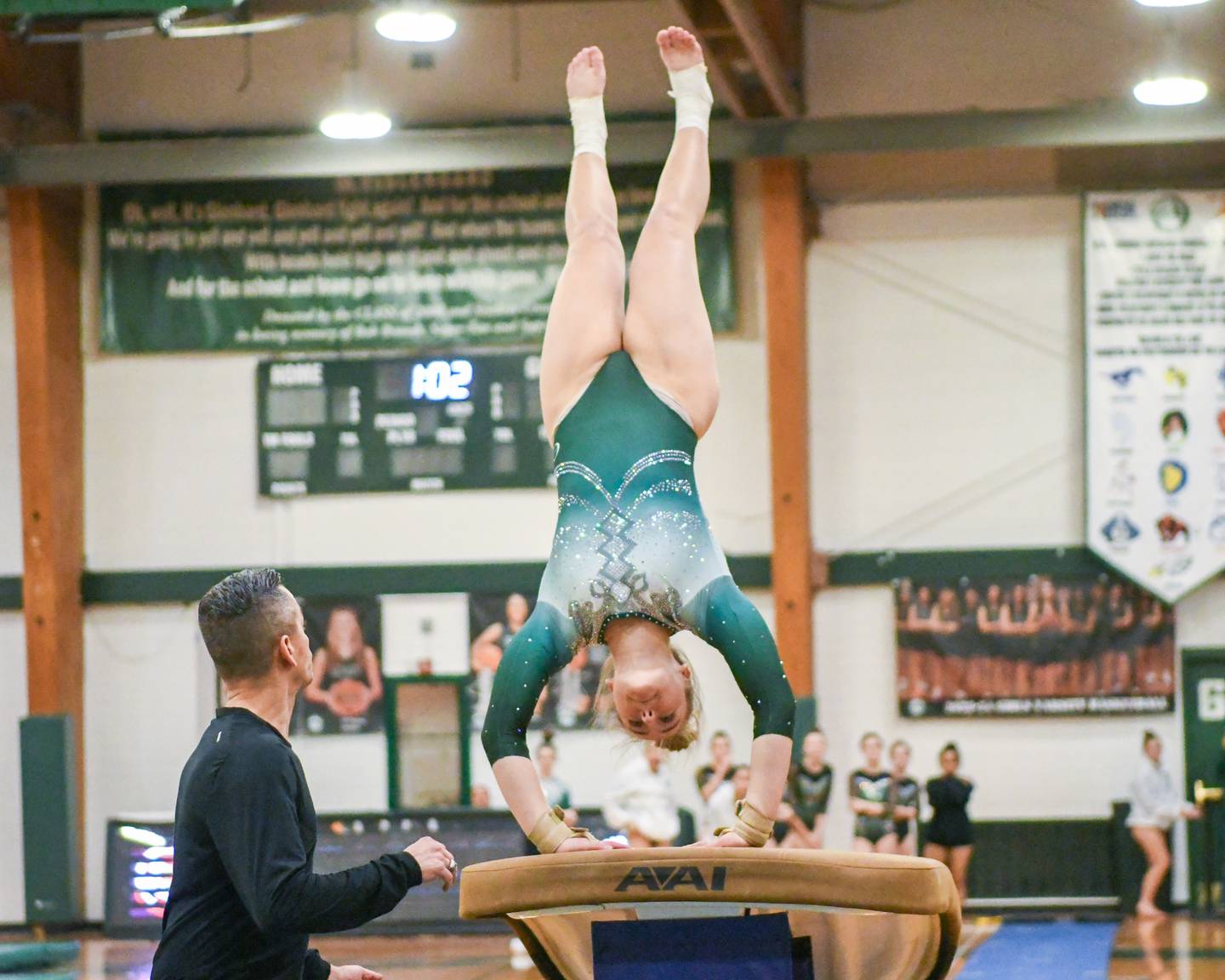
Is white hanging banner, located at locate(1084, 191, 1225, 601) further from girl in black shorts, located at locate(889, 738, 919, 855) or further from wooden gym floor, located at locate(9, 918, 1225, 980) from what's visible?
wooden gym floor, located at locate(9, 918, 1225, 980)

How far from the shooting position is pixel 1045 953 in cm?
1111

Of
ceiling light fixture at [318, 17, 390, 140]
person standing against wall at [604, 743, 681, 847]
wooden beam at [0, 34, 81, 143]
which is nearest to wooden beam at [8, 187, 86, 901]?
wooden beam at [0, 34, 81, 143]

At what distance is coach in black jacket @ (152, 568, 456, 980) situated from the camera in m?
3.08

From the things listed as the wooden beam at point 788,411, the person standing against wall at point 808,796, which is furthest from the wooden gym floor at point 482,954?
the wooden beam at point 788,411

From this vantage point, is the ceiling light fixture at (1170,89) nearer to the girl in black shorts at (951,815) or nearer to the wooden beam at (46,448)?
the girl in black shorts at (951,815)

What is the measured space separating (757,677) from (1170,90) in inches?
378

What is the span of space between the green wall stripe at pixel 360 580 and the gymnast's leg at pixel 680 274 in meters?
9.34

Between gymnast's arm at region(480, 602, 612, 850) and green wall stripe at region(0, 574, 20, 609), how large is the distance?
38.7ft

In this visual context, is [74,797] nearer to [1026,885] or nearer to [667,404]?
[1026,885]

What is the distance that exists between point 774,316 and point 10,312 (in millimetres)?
7198

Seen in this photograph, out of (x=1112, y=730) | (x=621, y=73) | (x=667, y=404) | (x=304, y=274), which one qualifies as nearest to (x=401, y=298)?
(x=304, y=274)

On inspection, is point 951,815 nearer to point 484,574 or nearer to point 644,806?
point 644,806

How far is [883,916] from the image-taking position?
10.6 ft

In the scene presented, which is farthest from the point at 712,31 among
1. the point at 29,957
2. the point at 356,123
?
the point at 29,957
